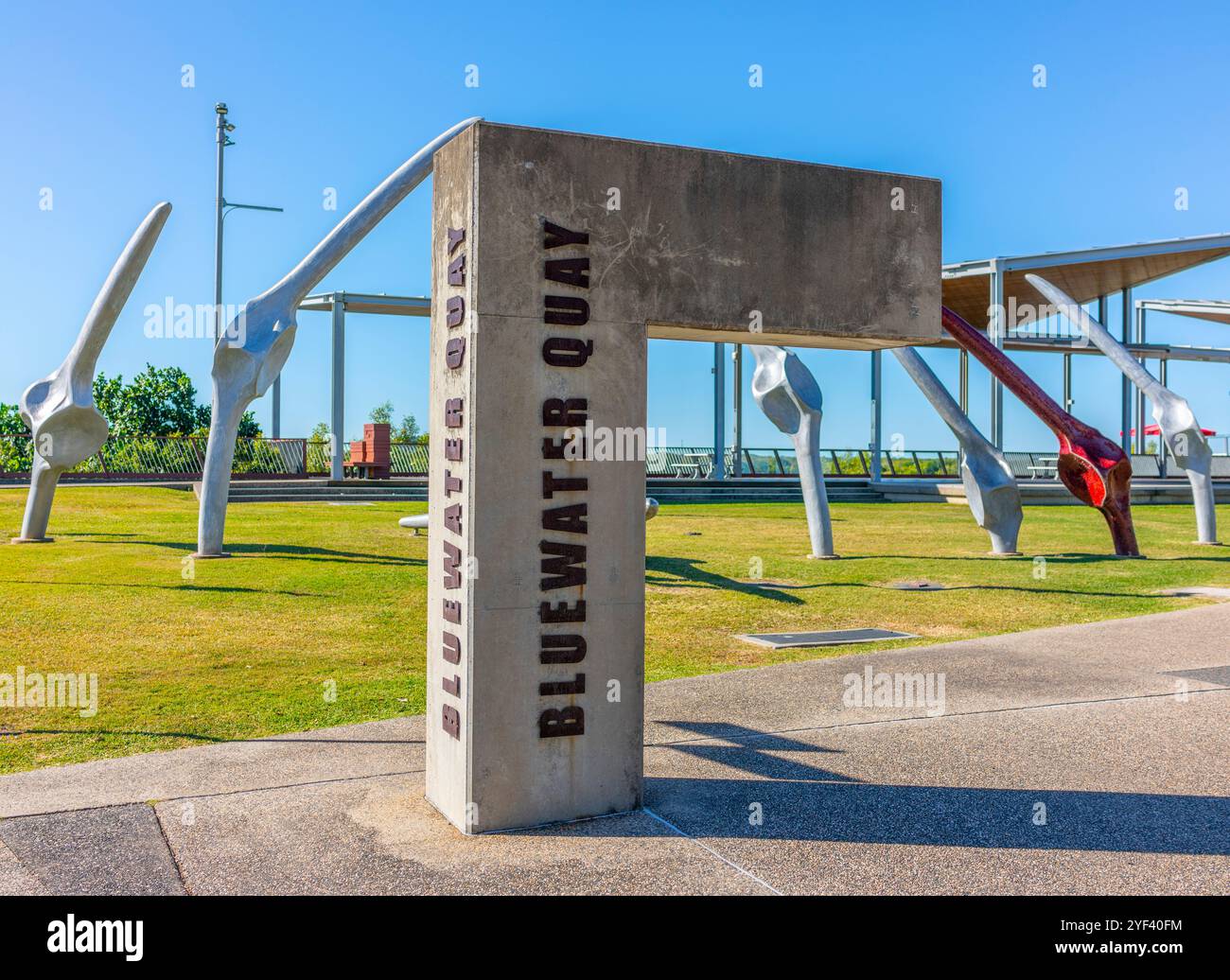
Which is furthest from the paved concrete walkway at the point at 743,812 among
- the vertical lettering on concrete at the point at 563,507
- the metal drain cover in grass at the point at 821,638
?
the metal drain cover in grass at the point at 821,638

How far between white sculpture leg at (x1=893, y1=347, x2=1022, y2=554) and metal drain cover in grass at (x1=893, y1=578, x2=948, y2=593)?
3.67 meters

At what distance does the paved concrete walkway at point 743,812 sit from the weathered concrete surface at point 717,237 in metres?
2.27

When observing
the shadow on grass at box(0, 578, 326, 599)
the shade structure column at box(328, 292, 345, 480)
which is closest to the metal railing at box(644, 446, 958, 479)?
the shade structure column at box(328, 292, 345, 480)

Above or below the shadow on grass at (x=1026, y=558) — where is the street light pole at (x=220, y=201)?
above

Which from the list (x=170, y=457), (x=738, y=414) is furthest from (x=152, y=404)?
(x=738, y=414)

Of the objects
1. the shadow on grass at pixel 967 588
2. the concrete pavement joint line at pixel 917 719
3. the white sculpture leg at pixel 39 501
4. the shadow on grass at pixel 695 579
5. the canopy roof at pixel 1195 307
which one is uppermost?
the canopy roof at pixel 1195 307

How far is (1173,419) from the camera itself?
801 inches

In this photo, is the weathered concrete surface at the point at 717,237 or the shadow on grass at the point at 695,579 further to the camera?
the shadow on grass at the point at 695,579

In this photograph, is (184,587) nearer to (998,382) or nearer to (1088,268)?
(998,382)

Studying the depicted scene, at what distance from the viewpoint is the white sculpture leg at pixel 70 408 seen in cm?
1778

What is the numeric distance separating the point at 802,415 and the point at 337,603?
27.4 feet

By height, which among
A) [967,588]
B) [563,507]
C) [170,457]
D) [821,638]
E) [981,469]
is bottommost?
[821,638]

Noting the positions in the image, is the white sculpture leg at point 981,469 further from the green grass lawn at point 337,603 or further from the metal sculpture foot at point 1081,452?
the metal sculpture foot at point 1081,452
